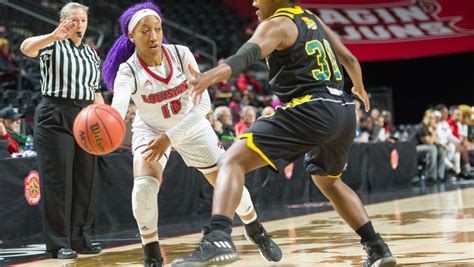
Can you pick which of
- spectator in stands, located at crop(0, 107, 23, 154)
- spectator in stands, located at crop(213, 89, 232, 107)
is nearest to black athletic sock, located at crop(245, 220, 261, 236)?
spectator in stands, located at crop(0, 107, 23, 154)

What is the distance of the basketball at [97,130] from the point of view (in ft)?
16.9

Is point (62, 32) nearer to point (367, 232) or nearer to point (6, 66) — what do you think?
point (367, 232)

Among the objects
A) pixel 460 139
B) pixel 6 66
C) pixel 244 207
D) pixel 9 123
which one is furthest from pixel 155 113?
pixel 460 139

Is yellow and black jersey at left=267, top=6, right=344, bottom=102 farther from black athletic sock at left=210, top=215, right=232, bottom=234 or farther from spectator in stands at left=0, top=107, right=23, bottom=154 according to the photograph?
spectator in stands at left=0, top=107, right=23, bottom=154

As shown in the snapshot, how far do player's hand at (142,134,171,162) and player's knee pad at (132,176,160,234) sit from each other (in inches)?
14.1

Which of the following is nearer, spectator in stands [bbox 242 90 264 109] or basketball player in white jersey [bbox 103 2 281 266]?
basketball player in white jersey [bbox 103 2 281 266]

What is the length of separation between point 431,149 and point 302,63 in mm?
12609

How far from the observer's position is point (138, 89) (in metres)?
5.80

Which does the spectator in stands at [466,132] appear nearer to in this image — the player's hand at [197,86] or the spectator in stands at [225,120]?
the spectator in stands at [225,120]

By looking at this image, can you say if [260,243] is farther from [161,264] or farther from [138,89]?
[138,89]

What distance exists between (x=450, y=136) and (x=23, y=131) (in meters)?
10.2

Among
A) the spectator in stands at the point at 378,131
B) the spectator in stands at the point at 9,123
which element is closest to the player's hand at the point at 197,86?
the spectator in stands at the point at 9,123

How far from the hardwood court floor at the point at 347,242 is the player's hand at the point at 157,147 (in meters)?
1.32

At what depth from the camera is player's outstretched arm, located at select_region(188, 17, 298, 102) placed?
13.9 ft
